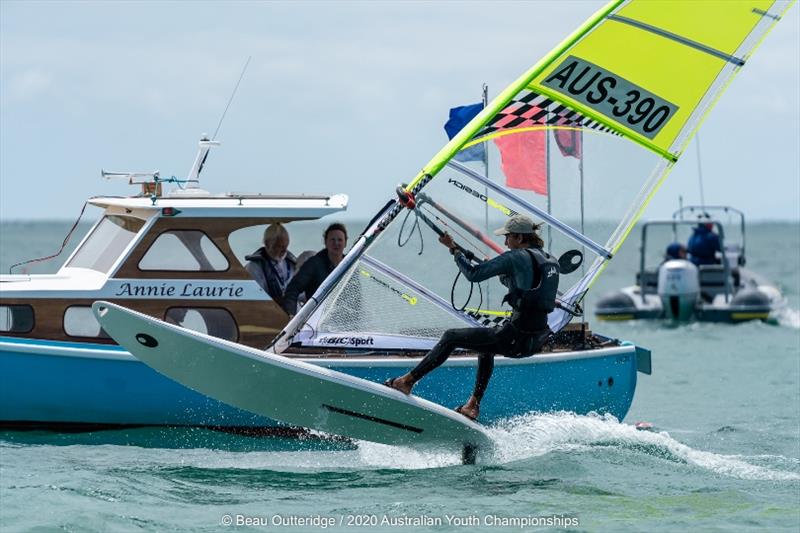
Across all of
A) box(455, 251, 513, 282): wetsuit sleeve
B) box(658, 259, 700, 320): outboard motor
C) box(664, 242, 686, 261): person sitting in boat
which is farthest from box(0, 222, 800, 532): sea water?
box(664, 242, 686, 261): person sitting in boat

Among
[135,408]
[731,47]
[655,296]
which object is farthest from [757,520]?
[655,296]

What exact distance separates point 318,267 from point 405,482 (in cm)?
249

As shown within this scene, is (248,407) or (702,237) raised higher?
(702,237)

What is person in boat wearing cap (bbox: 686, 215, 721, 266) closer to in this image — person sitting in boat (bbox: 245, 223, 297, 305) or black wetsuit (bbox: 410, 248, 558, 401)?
person sitting in boat (bbox: 245, 223, 297, 305)

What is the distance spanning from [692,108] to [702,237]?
718 inches

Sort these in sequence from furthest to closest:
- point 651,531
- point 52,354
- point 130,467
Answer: point 52,354 → point 130,467 → point 651,531

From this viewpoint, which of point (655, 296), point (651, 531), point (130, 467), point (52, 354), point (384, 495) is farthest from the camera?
point (655, 296)

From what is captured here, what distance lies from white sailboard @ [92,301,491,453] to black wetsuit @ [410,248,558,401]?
0.38 m

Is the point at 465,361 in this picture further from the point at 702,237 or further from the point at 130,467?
the point at 702,237

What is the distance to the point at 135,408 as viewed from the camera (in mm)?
11258

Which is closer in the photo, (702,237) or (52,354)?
(52,354)

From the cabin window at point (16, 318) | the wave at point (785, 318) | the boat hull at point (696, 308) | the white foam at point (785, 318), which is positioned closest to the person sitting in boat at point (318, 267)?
the cabin window at point (16, 318)

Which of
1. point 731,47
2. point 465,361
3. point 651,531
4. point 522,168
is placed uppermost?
point 731,47

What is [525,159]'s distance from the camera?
36.4ft
